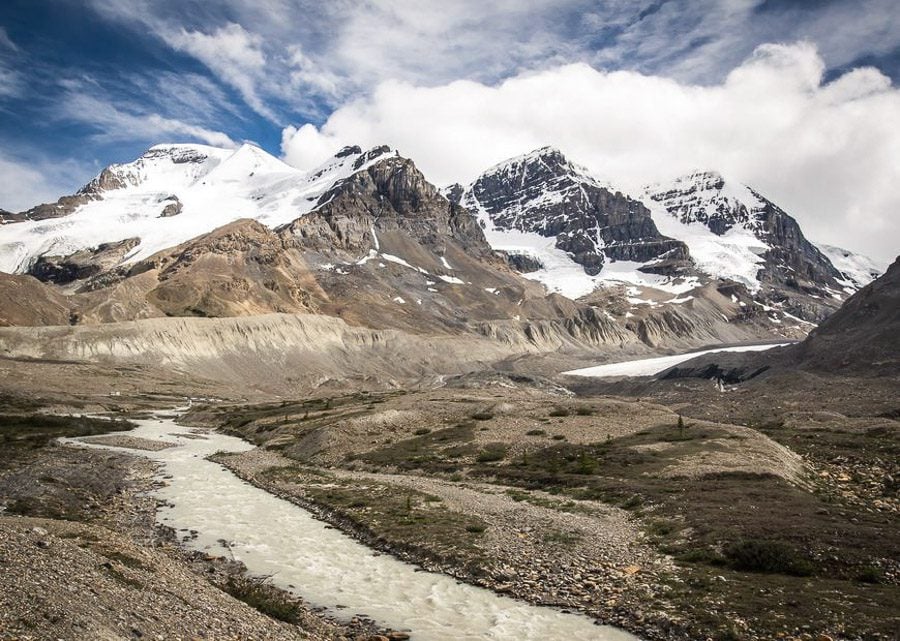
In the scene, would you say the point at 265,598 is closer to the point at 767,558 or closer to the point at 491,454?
the point at 767,558

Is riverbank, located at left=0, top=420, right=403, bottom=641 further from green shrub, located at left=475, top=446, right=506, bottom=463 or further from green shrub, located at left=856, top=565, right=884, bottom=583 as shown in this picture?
green shrub, located at left=475, top=446, right=506, bottom=463

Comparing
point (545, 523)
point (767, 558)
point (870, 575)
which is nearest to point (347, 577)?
point (545, 523)

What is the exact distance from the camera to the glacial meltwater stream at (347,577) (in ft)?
69.6

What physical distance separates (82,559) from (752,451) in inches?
1792

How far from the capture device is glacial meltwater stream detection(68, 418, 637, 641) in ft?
69.6

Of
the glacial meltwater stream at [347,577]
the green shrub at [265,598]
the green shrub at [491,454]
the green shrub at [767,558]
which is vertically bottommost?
the glacial meltwater stream at [347,577]

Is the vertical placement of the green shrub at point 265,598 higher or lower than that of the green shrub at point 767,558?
lower

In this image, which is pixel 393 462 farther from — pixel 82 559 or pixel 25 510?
pixel 82 559

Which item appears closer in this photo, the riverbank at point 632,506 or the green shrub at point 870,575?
the riverbank at point 632,506

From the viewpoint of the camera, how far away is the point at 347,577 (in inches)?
1037

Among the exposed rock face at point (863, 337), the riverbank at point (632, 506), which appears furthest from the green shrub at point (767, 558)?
the exposed rock face at point (863, 337)

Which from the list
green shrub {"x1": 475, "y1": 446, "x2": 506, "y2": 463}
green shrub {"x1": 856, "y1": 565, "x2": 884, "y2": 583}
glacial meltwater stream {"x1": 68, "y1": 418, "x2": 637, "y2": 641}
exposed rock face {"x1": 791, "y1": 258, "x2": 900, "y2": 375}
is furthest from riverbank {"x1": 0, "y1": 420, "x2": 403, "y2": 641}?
exposed rock face {"x1": 791, "y1": 258, "x2": 900, "y2": 375}

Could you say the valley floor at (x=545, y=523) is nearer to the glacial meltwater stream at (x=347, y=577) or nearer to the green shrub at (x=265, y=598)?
the green shrub at (x=265, y=598)

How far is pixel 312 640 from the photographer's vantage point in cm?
1889
